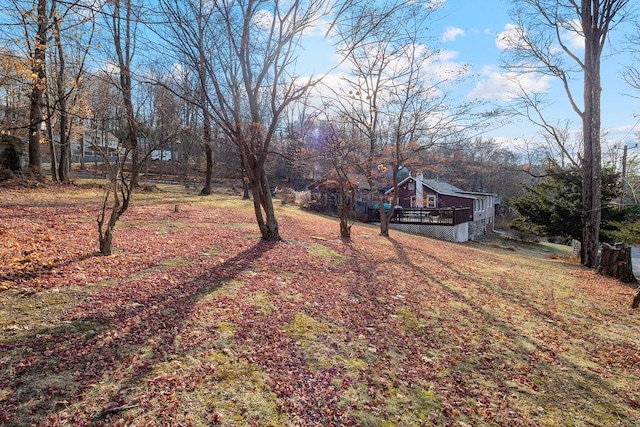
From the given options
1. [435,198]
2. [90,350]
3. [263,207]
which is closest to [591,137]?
[263,207]

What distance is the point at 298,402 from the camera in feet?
8.89

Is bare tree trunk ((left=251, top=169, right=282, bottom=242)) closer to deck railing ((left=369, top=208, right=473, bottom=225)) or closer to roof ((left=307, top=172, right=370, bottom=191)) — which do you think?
roof ((left=307, top=172, right=370, bottom=191))

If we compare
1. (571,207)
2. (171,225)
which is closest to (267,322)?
(171,225)

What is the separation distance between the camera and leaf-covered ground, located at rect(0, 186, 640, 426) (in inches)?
100

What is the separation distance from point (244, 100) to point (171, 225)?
3580mm

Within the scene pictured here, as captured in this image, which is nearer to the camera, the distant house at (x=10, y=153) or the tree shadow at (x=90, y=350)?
the tree shadow at (x=90, y=350)

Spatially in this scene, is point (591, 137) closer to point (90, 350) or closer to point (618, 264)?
point (618, 264)

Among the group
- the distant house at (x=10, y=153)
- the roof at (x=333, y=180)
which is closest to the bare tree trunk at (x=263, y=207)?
the roof at (x=333, y=180)

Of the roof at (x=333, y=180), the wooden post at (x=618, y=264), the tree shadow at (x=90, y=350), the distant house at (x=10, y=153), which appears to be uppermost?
the distant house at (x=10, y=153)

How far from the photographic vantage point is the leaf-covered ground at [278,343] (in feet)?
8.34

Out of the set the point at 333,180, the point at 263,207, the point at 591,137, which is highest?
the point at 591,137

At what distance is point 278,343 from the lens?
3.52 meters

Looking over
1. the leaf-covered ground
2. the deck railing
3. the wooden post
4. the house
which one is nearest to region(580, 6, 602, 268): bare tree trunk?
the wooden post

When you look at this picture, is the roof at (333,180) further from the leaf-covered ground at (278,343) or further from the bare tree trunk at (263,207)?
the leaf-covered ground at (278,343)
